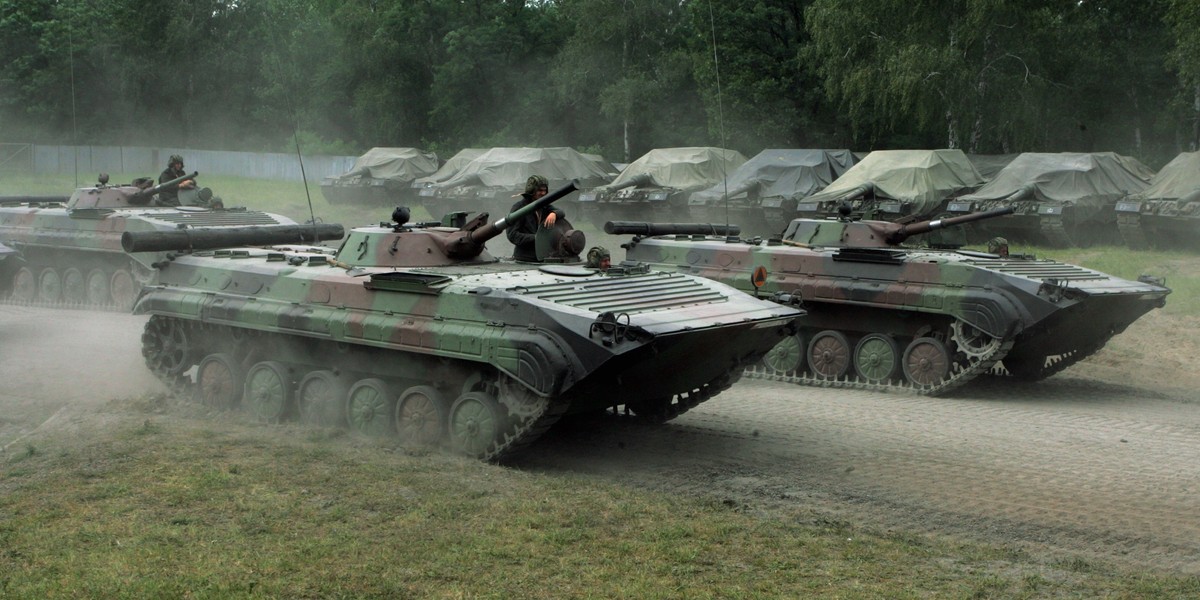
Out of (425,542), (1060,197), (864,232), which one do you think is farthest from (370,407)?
(1060,197)

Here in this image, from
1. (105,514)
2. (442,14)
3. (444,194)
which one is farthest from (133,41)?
(105,514)

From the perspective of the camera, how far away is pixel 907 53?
31.8 metres

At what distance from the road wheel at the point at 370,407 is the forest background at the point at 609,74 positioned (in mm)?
16861

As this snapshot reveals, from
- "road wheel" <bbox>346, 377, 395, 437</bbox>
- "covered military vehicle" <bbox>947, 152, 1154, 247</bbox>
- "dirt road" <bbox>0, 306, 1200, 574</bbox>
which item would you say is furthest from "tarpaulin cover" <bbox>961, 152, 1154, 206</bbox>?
"road wheel" <bbox>346, 377, 395, 437</bbox>

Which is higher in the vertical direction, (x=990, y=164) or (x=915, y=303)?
(x=990, y=164)

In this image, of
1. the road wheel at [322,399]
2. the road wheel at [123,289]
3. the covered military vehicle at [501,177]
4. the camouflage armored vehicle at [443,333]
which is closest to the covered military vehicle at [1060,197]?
the covered military vehicle at [501,177]

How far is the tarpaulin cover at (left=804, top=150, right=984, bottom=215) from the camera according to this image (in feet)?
87.0

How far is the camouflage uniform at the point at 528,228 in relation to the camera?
1168cm

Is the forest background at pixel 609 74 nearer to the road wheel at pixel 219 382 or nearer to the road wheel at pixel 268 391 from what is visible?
the road wheel at pixel 219 382

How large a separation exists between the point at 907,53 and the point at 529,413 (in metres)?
24.2

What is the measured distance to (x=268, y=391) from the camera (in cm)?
1198

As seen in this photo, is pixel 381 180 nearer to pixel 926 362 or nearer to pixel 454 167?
pixel 454 167

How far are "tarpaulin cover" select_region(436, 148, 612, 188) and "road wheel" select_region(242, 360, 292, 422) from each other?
65.4 ft

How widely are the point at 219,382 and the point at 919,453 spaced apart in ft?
20.6
